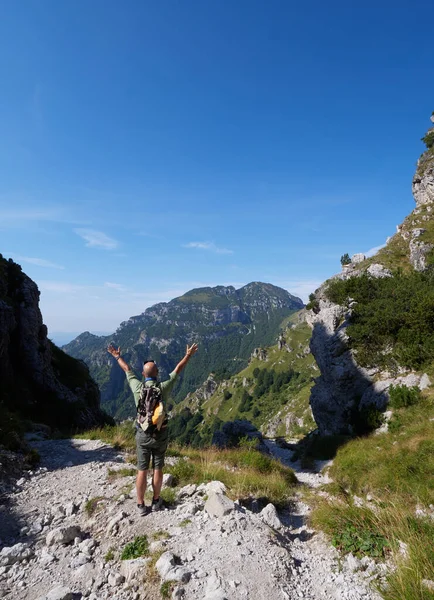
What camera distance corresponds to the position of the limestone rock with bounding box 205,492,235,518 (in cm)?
655

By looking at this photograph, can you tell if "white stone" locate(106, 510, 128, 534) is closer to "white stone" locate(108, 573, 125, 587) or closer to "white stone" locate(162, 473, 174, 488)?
"white stone" locate(108, 573, 125, 587)

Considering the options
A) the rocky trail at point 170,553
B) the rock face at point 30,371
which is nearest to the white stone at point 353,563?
the rocky trail at point 170,553

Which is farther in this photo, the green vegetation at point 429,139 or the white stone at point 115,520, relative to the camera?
the green vegetation at point 429,139

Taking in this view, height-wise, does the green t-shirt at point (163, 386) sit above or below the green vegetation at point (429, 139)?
below

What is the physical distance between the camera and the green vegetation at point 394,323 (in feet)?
73.3

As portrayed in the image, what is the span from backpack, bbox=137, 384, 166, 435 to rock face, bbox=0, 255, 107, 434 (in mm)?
19724

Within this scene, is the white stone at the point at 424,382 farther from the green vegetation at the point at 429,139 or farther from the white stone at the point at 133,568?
the green vegetation at the point at 429,139

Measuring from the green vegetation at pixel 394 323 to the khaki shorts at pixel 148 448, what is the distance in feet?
69.4

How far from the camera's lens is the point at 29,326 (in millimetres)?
28625

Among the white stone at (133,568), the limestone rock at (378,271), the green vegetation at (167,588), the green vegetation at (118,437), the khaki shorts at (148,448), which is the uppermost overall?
the limestone rock at (378,271)

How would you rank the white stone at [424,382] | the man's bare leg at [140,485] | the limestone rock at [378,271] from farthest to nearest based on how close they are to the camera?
1. the limestone rock at [378,271]
2. the white stone at [424,382]
3. the man's bare leg at [140,485]

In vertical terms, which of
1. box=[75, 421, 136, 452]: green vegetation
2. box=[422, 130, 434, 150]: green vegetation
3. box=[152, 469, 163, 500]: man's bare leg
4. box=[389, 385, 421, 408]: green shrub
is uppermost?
box=[422, 130, 434, 150]: green vegetation

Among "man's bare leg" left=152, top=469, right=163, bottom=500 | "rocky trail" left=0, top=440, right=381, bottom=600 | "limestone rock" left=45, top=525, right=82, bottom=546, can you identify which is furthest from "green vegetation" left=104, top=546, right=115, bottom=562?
"man's bare leg" left=152, top=469, right=163, bottom=500

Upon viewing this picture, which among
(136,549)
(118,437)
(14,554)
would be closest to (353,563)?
(136,549)
